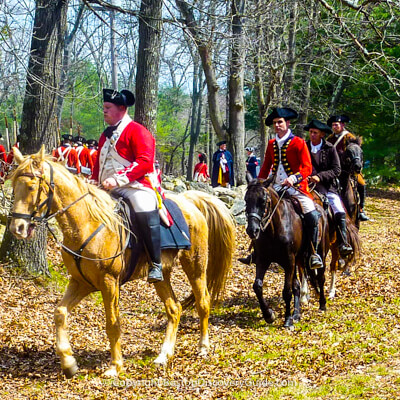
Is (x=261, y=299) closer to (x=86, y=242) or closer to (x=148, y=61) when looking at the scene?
(x=86, y=242)

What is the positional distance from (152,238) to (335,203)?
4.83 m

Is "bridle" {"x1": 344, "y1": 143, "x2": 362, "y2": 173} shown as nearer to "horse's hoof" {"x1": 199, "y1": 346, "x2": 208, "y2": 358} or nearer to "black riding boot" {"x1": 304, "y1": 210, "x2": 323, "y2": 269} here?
"black riding boot" {"x1": 304, "y1": 210, "x2": 323, "y2": 269}

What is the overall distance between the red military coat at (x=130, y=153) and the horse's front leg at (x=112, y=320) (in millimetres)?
1101

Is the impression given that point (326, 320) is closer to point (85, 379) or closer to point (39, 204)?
point (85, 379)

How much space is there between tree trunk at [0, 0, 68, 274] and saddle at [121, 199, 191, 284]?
11.4 feet

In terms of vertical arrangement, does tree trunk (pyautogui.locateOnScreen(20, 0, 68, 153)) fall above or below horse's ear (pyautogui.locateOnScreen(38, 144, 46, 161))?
above

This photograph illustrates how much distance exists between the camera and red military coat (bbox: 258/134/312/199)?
887cm

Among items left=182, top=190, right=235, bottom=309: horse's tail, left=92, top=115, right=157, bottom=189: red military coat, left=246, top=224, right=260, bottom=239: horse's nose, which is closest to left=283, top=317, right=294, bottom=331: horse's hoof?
left=182, top=190, right=235, bottom=309: horse's tail

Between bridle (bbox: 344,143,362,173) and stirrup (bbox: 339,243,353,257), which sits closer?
stirrup (bbox: 339,243,353,257)

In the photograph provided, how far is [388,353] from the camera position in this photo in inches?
267

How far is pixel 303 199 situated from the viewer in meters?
9.06

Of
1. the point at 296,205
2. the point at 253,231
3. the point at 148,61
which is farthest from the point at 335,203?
the point at 148,61

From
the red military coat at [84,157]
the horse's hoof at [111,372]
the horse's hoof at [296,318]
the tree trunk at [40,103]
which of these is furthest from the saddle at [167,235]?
the red military coat at [84,157]

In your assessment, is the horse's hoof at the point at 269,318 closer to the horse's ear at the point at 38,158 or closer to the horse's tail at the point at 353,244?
the horse's tail at the point at 353,244
